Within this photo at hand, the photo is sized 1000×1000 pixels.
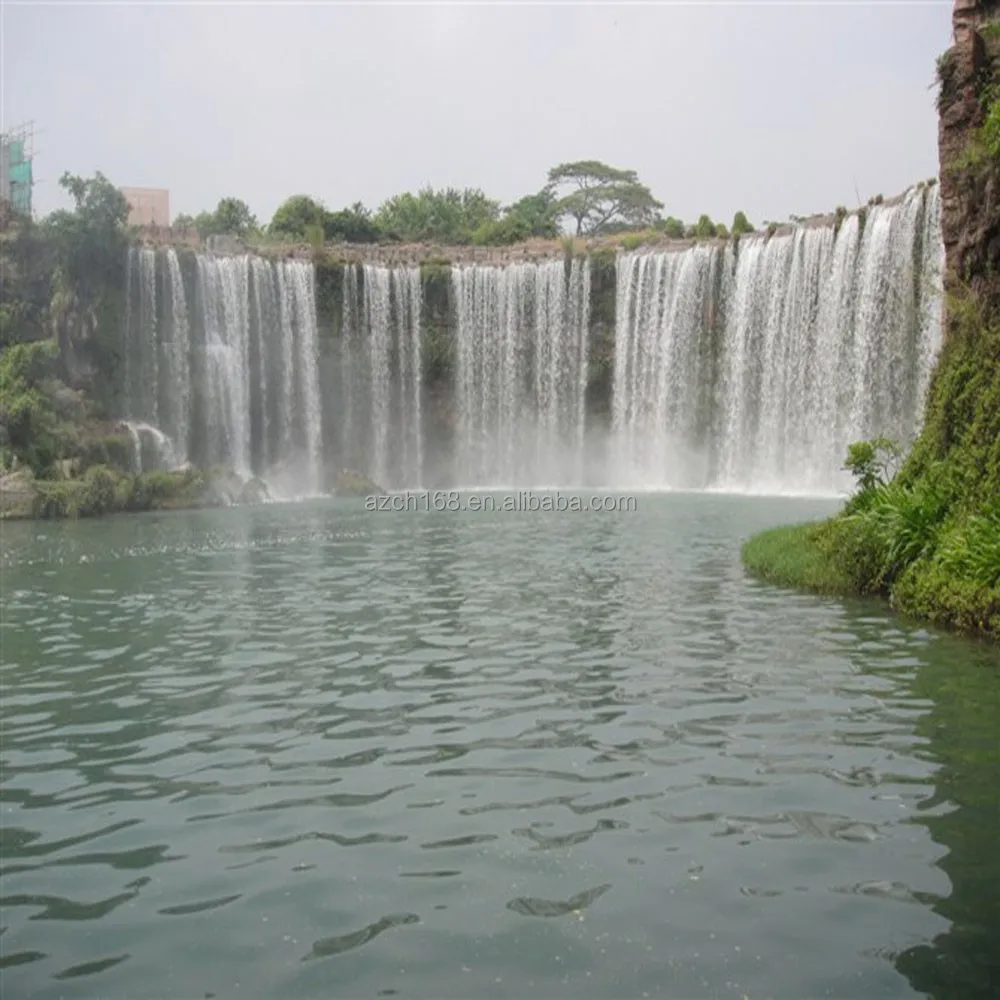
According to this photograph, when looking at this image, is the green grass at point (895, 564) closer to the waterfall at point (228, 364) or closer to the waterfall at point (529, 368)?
the waterfall at point (529, 368)

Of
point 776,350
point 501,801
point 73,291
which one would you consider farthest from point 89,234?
point 501,801

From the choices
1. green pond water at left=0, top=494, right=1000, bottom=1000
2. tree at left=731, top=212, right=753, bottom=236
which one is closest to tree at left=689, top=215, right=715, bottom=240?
tree at left=731, top=212, right=753, bottom=236

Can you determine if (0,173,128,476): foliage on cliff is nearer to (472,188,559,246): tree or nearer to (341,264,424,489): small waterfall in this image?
(341,264,424,489): small waterfall

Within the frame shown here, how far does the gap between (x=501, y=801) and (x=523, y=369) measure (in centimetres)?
3713

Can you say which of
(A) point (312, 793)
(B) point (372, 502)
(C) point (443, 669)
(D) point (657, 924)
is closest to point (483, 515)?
(B) point (372, 502)

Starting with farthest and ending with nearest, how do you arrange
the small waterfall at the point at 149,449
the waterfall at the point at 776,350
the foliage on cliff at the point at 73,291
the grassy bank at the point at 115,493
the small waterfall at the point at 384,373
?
the small waterfall at the point at 384,373 → the foliage on cliff at the point at 73,291 → the small waterfall at the point at 149,449 → the waterfall at the point at 776,350 → the grassy bank at the point at 115,493

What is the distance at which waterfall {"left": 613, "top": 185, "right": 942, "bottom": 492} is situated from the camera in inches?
1262

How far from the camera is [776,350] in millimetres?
36719

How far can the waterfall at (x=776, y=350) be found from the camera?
32.1m

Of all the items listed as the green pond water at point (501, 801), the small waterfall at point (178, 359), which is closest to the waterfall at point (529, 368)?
the small waterfall at point (178, 359)

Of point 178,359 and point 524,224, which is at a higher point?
point 524,224

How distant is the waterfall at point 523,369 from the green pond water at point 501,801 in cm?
2899

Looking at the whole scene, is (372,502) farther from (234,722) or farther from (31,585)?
(234,722)

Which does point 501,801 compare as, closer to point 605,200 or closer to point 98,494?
point 98,494
